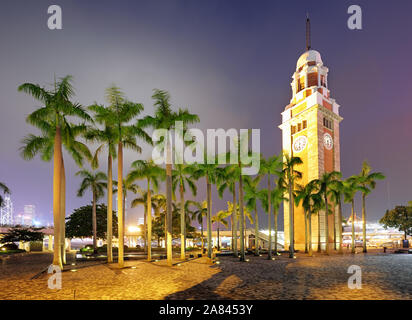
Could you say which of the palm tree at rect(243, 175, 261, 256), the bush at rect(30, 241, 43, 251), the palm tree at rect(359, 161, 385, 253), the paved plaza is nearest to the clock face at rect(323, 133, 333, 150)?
the palm tree at rect(359, 161, 385, 253)

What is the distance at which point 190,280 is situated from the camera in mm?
16844

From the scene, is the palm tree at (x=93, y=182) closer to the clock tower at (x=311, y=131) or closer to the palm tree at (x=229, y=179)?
the palm tree at (x=229, y=179)

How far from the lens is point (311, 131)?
56.5m

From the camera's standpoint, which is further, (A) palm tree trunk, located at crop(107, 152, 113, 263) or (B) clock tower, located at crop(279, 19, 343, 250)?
(B) clock tower, located at crop(279, 19, 343, 250)

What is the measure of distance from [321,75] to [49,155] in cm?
5505

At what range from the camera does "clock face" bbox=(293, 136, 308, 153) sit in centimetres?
5788

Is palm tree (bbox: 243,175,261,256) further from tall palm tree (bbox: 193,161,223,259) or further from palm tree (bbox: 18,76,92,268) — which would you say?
palm tree (bbox: 18,76,92,268)

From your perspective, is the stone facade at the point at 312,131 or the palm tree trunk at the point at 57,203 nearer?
the palm tree trunk at the point at 57,203

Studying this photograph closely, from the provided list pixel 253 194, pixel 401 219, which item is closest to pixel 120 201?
pixel 253 194

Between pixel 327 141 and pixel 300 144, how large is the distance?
497 centimetres

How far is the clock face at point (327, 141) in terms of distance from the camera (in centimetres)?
5725

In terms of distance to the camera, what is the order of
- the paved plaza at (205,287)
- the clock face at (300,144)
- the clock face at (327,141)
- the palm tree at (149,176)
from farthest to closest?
the clock face at (300,144) → the clock face at (327,141) → the palm tree at (149,176) → the paved plaza at (205,287)

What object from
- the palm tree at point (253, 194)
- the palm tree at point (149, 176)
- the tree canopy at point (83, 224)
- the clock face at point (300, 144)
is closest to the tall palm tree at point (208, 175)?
the palm tree at point (149, 176)

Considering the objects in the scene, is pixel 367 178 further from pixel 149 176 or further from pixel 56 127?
pixel 56 127
